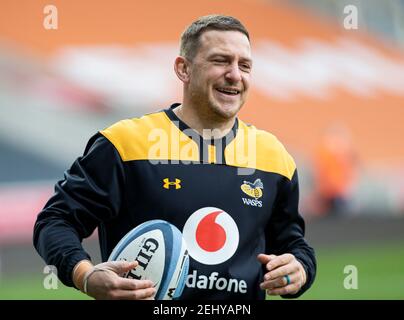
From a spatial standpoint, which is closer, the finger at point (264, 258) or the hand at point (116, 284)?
the hand at point (116, 284)

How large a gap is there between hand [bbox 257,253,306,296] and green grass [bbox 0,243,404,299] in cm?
488

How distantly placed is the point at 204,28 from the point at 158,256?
97 centimetres

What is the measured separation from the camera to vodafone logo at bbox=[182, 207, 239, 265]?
10.2 ft

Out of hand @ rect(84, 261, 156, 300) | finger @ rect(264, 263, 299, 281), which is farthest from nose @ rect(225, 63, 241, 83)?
hand @ rect(84, 261, 156, 300)

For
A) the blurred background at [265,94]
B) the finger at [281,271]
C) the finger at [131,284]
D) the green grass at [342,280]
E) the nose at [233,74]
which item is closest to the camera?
the finger at [131,284]

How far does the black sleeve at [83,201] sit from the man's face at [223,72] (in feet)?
1.48

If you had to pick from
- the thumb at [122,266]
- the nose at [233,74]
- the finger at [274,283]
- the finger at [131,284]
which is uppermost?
the nose at [233,74]

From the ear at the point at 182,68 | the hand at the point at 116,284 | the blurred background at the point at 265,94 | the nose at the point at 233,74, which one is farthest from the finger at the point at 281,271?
the blurred background at the point at 265,94

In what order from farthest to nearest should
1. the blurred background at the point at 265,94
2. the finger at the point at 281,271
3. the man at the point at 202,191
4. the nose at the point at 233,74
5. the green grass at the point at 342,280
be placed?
1. the blurred background at the point at 265,94
2. the green grass at the point at 342,280
3. the nose at the point at 233,74
4. the man at the point at 202,191
5. the finger at the point at 281,271

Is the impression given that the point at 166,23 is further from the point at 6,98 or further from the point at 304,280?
the point at 304,280

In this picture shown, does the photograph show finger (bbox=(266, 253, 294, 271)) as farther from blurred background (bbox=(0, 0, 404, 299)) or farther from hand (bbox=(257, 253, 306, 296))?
blurred background (bbox=(0, 0, 404, 299))

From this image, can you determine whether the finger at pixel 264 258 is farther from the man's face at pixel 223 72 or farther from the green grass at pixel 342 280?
the green grass at pixel 342 280

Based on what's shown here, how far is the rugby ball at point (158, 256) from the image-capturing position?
2.95 meters

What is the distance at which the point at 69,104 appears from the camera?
12336 mm
